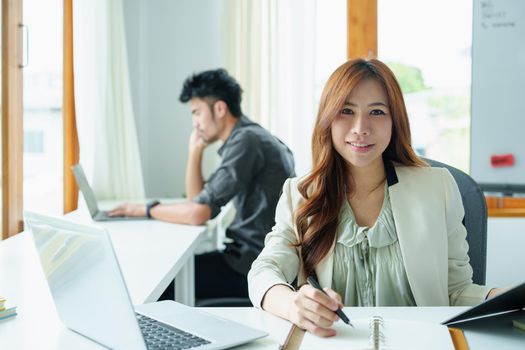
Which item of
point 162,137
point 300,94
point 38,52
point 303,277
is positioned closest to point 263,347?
point 303,277

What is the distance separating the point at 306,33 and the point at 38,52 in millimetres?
1440

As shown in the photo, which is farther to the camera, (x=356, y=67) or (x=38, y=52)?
(x=38, y=52)

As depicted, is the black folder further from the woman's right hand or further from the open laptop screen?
the open laptop screen

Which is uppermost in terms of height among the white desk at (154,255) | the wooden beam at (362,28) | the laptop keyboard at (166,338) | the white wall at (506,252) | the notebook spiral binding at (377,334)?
the wooden beam at (362,28)

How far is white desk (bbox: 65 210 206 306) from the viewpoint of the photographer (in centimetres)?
171

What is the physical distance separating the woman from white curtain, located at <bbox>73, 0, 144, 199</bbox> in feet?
6.50

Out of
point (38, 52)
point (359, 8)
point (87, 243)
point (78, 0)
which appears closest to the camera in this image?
point (87, 243)

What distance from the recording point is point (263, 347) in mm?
→ 1079

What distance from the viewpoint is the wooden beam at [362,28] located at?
3.47 meters

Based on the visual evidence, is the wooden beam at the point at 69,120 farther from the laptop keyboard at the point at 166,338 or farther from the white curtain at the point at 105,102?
the laptop keyboard at the point at 166,338

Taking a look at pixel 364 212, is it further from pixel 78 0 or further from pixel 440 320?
pixel 78 0

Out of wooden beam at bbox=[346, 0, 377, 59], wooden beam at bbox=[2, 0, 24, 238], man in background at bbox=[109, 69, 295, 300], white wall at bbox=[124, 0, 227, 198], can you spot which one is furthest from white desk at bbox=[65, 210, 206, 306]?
wooden beam at bbox=[346, 0, 377, 59]

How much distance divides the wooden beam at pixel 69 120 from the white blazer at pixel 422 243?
2.03 m

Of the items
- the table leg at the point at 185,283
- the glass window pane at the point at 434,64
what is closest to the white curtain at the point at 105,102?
the table leg at the point at 185,283
